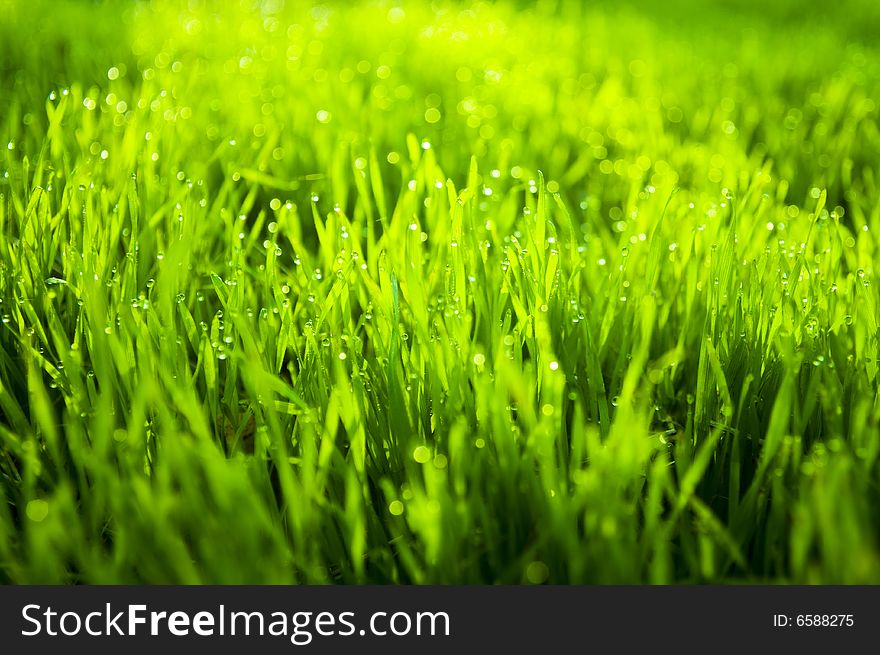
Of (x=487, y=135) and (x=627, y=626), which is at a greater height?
(x=487, y=135)

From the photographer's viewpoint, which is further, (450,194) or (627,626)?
(450,194)

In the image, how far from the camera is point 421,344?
3.11 feet

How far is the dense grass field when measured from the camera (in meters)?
0.75

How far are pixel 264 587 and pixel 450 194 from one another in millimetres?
666

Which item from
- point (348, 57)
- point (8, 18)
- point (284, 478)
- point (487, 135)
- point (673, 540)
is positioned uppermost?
point (8, 18)

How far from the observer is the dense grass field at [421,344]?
2.47 feet

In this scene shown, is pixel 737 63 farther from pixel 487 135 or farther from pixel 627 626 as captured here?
pixel 627 626

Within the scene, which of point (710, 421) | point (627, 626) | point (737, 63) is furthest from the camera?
point (737, 63)

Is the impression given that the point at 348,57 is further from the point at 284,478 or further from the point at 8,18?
the point at 284,478

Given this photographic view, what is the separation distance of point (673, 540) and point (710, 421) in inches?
6.3

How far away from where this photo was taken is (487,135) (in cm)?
175

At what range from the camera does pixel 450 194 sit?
1.18 meters

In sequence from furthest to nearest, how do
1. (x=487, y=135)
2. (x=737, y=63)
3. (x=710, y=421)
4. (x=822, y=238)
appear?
(x=737, y=63) < (x=487, y=135) < (x=822, y=238) < (x=710, y=421)

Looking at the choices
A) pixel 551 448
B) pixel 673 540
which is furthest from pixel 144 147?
pixel 673 540
